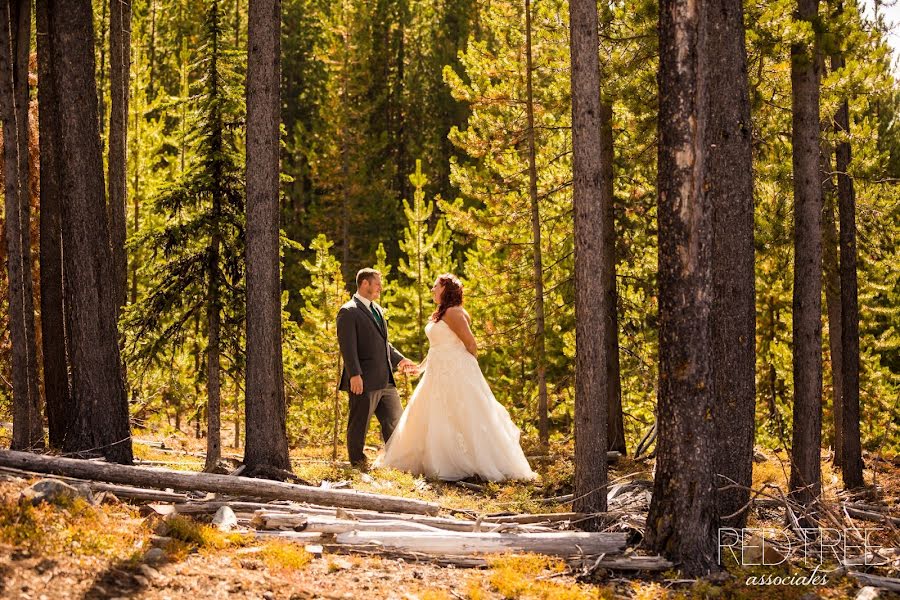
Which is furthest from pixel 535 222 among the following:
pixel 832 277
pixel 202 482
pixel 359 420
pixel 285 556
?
pixel 285 556

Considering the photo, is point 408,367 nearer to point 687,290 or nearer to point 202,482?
point 202,482

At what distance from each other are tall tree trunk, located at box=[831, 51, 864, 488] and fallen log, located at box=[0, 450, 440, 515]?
31.6 ft

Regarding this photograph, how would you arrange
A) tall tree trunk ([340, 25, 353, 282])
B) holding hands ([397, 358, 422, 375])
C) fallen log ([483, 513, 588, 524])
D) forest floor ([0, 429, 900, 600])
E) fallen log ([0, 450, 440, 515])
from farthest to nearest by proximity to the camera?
tall tree trunk ([340, 25, 353, 282]), holding hands ([397, 358, 422, 375]), fallen log ([483, 513, 588, 524]), fallen log ([0, 450, 440, 515]), forest floor ([0, 429, 900, 600])

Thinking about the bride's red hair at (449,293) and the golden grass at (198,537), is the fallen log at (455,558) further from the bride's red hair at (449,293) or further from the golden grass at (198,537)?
the bride's red hair at (449,293)

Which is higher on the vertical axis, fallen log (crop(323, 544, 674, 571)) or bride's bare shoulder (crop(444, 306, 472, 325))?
bride's bare shoulder (crop(444, 306, 472, 325))

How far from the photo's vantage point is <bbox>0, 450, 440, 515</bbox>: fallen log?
839cm

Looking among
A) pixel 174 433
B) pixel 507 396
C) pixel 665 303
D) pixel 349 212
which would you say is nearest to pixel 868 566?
pixel 665 303

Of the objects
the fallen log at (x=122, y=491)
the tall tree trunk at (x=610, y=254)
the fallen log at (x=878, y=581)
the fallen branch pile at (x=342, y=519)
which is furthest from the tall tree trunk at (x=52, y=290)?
the fallen log at (x=878, y=581)

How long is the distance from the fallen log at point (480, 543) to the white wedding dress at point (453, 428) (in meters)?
4.25

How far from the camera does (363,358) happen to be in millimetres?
12961

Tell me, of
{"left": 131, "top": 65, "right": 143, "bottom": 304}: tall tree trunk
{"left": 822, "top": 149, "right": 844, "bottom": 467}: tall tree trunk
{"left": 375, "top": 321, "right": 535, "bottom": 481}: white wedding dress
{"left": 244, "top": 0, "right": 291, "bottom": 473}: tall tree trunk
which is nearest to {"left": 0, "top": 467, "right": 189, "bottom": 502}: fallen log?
{"left": 244, "top": 0, "right": 291, "bottom": 473}: tall tree trunk

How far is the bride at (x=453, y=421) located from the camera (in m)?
12.3

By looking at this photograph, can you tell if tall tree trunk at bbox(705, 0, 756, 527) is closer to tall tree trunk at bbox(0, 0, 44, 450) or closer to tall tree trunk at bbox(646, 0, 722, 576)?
tall tree trunk at bbox(646, 0, 722, 576)

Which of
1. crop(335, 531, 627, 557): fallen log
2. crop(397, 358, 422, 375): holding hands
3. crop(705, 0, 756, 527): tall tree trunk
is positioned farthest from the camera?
crop(397, 358, 422, 375): holding hands
